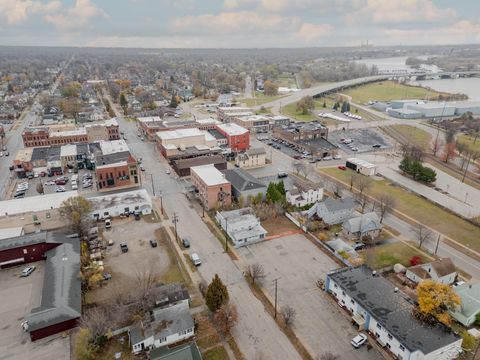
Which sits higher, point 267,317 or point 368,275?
point 368,275

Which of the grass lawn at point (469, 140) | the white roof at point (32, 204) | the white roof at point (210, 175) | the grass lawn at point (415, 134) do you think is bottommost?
the grass lawn at point (415, 134)

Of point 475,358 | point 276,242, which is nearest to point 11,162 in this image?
point 276,242

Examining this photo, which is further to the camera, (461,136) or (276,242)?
(461,136)

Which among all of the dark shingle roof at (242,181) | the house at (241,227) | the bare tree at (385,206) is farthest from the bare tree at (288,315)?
the dark shingle roof at (242,181)

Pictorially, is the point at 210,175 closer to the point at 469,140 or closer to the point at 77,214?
the point at 77,214

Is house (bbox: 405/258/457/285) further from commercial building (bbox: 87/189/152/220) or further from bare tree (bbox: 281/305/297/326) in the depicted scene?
commercial building (bbox: 87/189/152/220)

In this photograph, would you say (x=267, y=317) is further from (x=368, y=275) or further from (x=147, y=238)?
(x=147, y=238)

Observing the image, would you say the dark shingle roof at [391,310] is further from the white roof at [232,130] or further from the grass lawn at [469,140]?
the grass lawn at [469,140]
